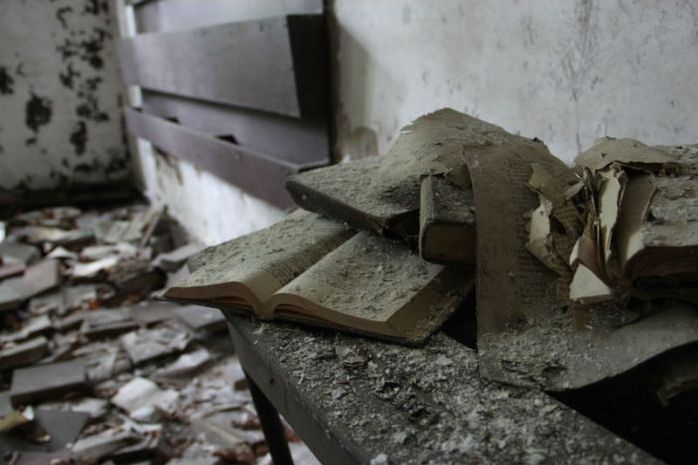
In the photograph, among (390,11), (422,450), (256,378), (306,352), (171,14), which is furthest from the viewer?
(171,14)

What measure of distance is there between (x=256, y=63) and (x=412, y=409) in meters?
2.08

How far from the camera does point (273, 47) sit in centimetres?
223

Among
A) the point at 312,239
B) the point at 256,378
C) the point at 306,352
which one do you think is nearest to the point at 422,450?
the point at 306,352

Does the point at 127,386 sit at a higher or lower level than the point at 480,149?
lower

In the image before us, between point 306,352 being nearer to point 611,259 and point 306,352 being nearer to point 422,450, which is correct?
point 422,450

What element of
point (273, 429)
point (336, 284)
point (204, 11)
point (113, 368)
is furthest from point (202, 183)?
point (336, 284)

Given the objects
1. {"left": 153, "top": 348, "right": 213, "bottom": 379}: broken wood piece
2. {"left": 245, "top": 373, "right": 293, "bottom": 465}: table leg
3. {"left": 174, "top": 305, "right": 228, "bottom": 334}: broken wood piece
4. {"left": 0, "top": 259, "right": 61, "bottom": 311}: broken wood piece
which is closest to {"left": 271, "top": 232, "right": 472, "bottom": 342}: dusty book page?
{"left": 245, "top": 373, "right": 293, "bottom": 465}: table leg

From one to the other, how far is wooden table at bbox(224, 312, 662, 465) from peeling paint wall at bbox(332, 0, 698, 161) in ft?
2.36

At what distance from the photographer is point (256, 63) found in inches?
95.0

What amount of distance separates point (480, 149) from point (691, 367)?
1.61 feet

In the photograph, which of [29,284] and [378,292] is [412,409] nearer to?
[378,292]

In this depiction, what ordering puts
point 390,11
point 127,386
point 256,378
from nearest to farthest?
point 256,378, point 390,11, point 127,386

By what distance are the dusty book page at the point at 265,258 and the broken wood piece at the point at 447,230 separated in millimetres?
232

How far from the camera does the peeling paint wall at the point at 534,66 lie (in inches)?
41.6
